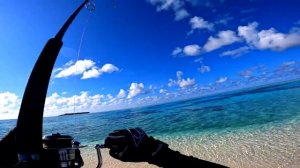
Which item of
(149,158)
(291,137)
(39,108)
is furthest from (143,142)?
(291,137)

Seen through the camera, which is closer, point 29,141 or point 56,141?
point 29,141

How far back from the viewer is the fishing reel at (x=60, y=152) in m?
1.67

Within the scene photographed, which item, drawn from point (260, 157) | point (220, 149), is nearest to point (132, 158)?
point (260, 157)

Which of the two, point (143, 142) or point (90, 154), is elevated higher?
point (143, 142)

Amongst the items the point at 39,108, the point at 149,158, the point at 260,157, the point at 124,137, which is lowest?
the point at 260,157

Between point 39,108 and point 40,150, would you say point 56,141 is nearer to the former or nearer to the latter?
point 40,150

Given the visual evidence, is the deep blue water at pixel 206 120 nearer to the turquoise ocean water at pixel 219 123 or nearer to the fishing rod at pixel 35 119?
the turquoise ocean water at pixel 219 123

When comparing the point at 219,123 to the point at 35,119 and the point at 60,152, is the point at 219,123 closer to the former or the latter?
the point at 60,152

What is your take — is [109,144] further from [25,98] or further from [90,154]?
[90,154]

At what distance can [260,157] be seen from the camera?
36.9 feet

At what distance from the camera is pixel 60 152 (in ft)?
5.64

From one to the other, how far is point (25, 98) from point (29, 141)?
0.78ft

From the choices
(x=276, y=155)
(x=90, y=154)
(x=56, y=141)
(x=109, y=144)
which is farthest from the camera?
(x=90, y=154)

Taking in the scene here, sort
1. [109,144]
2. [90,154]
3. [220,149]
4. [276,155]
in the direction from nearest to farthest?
[109,144], [276,155], [220,149], [90,154]
